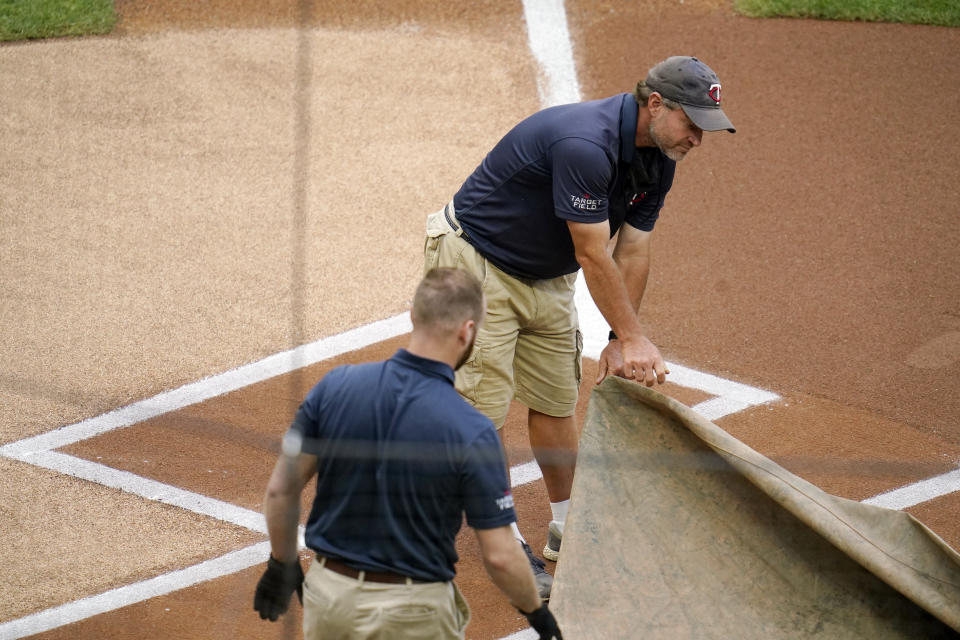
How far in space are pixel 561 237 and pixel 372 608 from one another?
1.81 meters

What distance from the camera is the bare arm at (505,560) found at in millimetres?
2867

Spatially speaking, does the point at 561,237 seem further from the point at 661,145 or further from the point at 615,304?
the point at 661,145

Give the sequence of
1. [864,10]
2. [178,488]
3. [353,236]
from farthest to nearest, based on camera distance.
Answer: [864,10] → [353,236] → [178,488]

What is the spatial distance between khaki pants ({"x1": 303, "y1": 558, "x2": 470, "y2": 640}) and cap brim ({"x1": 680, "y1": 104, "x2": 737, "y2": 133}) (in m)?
1.96

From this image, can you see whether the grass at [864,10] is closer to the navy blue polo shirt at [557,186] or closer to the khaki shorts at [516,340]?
the navy blue polo shirt at [557,186]

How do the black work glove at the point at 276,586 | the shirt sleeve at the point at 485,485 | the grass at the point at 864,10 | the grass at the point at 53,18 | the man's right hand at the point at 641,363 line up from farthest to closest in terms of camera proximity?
the grass at the point at 864,10
the grass at the point at 53,18
the man's right hand at the point at 641,363
the black work glove at the point at 276,586
the shirt sleeve at the point at 485,485

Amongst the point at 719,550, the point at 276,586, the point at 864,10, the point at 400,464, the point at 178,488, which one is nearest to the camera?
the point at 400,464

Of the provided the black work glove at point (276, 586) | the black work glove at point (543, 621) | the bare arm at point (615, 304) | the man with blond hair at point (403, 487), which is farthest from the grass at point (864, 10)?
the black work glove at point (276, 586)

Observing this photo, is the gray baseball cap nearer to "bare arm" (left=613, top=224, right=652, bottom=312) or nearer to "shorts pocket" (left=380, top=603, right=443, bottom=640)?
"bare arm" (left=613, top=224, right=652, bottom=312)

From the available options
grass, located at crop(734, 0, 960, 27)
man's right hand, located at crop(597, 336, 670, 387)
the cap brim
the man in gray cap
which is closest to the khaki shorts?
the man in gray cap

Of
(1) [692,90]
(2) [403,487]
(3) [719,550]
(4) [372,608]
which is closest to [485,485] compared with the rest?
(2) [403,487]

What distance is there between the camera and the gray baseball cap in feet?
12.8

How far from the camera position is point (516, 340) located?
440 cm

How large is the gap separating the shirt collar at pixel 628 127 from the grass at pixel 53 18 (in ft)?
20.0
